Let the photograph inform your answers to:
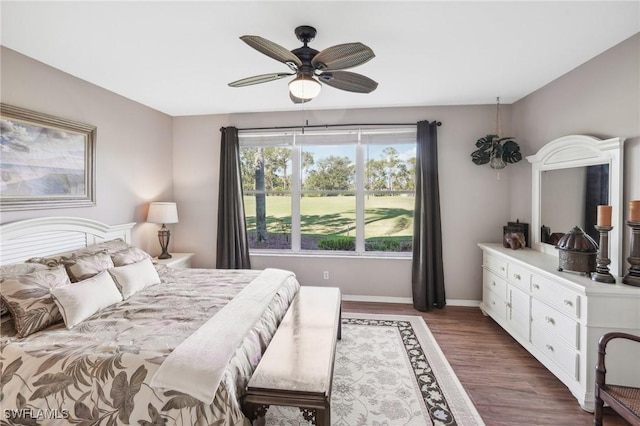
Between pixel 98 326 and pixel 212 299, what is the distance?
0.75 meters

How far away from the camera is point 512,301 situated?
118 inches

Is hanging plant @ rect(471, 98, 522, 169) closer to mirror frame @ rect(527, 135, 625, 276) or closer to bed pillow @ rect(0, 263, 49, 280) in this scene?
mirror frame @ rect(527, 135, 625, 276)

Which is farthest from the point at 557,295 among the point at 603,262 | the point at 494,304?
the point at 494,304

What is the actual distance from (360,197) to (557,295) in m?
2.47

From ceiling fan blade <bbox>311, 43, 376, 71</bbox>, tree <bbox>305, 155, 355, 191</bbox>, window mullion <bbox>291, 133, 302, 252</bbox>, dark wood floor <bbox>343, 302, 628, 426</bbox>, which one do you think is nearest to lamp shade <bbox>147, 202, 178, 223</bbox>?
window mullion <bbox>291, 133, 302, 252</bbox>

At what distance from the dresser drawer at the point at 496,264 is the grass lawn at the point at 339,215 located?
986 mm

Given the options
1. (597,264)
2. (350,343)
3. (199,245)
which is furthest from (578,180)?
(199,245)

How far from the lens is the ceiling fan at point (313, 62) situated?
175 centimetres

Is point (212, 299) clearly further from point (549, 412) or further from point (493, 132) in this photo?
point (493, 132)

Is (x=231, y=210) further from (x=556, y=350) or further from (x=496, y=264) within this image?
(x=556, y=350)

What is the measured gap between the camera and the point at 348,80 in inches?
86.1

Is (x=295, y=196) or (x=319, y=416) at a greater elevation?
(x=295, y=196)

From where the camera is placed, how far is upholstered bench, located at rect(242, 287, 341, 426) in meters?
1.51

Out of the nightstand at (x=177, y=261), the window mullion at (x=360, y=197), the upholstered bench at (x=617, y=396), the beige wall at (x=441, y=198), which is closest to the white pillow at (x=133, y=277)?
the nightstand at (x=177, y=261)
